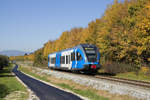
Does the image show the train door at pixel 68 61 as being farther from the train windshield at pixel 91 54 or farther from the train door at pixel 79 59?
the train windshield at pixel 91 54

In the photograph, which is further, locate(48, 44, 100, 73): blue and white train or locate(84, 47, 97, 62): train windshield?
locate(84, 47, 97, 62): train windshield

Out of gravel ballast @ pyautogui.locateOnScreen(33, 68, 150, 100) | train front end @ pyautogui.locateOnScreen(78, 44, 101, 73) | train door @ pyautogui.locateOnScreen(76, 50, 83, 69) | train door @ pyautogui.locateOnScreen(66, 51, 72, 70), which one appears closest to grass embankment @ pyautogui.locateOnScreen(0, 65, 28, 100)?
gravel ballast @ pyautogui.locateOnScreen(33, 68, 150, 100)

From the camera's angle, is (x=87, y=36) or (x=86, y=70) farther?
(x=87, y=36)

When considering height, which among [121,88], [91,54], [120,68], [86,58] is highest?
[91,54]

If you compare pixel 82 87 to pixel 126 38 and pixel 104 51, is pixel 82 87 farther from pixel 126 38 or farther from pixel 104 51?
pixel 104 51

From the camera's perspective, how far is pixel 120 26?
31453mm

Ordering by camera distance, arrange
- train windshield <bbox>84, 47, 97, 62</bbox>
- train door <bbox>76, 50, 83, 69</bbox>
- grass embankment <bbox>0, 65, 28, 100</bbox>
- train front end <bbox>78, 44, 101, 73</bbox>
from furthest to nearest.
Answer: train door <bbox>76, 50, 83, 69</bbox>, train windshield <bbox>84, 47, 97, 62</bbox>, train front end <bbox>78, 44, 101, 73</bbox>, grass embankment <bbox>0, 65, 28, 100</bbox>

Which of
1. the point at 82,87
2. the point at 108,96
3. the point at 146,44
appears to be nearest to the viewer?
the point at 108,96

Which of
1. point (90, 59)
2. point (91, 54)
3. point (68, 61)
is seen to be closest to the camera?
point (90, 59)

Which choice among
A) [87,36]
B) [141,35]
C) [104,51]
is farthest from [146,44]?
[87,36]

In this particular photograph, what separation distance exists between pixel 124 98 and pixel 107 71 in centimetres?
1741

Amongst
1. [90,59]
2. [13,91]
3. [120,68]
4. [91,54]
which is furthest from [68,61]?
[13,91]

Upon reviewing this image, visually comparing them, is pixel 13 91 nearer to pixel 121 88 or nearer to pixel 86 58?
pixel 86 58

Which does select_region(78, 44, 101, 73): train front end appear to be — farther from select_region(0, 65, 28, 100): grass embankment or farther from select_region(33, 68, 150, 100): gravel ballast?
select_region(0, 65, 28, 100): grass embankment
